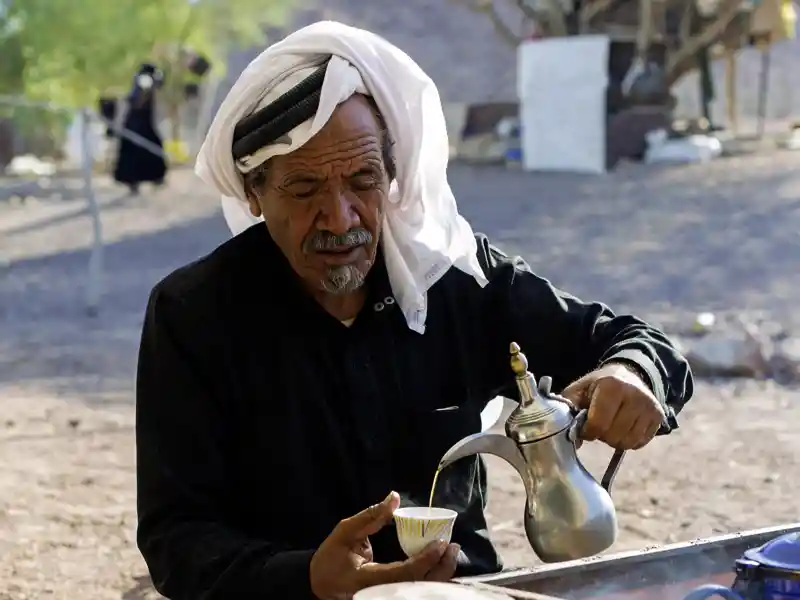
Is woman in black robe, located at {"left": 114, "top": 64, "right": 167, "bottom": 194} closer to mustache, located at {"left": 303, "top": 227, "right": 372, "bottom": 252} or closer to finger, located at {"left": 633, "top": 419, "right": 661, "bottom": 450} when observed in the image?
mustache, located at {"left": 303, "top": 227, "right": 372, "bottom": 252}

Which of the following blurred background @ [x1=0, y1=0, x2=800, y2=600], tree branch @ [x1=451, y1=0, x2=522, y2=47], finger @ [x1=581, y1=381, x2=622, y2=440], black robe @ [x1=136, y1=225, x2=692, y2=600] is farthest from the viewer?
tree branch @ [x1=451, y1=0, x2=522, y2=47]

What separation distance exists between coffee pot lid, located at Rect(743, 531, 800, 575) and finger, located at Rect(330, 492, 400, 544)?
15.1 inches

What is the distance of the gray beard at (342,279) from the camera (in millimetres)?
1862

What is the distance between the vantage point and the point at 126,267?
11094mm

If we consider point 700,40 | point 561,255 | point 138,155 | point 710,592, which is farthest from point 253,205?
point 700,40

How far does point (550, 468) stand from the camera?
1.61 m

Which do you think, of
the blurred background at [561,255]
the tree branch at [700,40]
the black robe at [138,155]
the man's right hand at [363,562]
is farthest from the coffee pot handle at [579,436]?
the black robe at [138,155]

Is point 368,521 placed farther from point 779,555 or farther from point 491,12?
point 491,12

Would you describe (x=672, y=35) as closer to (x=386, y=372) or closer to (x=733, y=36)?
(x=733, y=36)

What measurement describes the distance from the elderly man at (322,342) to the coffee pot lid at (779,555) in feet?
1.37

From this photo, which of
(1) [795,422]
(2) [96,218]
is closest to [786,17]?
(2) [96,218]

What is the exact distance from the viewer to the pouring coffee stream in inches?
62.2

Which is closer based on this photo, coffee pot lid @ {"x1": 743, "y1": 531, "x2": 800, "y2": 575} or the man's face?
coffee pot lid @ {"x1": 743, "y1": 531, "x2": 800, "y2": 575}

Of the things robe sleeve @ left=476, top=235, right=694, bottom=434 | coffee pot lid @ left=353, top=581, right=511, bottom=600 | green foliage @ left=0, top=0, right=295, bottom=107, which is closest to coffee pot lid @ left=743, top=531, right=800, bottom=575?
coffee pot lid @ left=353, top=581, right=511, bottom=600
